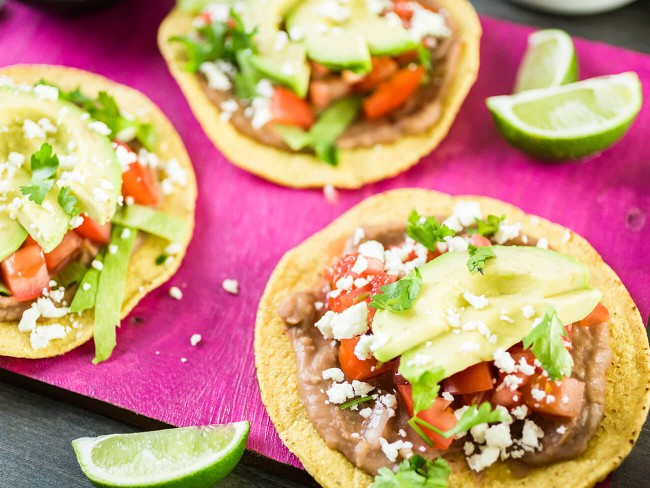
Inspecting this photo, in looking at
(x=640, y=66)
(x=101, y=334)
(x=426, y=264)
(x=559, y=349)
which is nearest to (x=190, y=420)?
(x=101, y=334)

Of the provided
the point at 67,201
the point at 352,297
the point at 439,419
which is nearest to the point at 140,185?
the point at 67,201

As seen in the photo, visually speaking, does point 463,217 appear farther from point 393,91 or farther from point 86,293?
point 86,293

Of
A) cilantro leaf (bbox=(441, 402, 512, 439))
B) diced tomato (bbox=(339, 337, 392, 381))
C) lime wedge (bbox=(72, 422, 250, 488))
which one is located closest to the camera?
cilantro leaf (bbox=(441, 402, 512, 439))

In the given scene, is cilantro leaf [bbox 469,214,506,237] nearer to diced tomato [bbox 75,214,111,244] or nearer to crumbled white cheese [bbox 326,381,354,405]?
crumbled white cheese [bbox 326,381,354,405]

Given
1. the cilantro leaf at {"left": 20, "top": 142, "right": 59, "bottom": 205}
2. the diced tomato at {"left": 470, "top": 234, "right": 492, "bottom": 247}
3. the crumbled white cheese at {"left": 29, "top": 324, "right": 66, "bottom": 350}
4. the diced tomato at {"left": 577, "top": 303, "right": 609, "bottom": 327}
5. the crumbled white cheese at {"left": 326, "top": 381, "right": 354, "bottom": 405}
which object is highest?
the cilantro leaf at {"left": 20, "top": 142, "right": 59, "bottom": 205}

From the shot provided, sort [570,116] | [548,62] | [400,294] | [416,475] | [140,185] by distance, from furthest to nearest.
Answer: [548,62] → [570,116] → [140,185] → [400,294] → [416,475]

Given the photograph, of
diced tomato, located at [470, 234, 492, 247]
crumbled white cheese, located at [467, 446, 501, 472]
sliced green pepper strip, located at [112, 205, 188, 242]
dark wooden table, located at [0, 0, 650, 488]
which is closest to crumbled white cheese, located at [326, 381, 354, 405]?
dark wooden table, located at [0, 0, 650, 488]

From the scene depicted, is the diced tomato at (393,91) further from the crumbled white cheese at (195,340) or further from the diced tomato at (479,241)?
the crumbled white cheese at (195,340)
